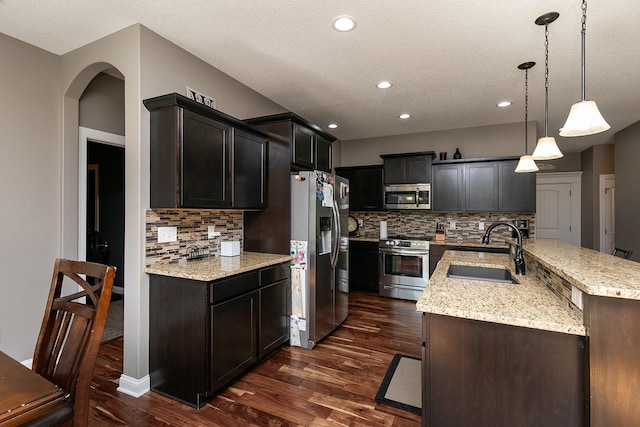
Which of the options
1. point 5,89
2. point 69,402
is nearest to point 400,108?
point 5,89

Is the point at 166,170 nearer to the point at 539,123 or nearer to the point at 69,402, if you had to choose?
the point at 69,402

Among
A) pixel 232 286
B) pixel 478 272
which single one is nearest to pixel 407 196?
pixel 478 272

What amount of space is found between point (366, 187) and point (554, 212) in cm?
426

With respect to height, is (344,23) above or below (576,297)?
above

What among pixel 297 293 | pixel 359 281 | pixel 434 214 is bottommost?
pixel 359 281

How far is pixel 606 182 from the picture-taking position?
19.4 ft

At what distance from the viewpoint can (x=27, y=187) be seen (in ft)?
8.50

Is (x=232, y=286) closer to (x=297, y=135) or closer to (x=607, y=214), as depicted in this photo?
(x=297, y=135)

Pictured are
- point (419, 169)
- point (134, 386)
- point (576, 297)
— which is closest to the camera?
point (576, 297)

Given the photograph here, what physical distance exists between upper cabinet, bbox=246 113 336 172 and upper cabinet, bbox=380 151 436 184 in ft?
6.48

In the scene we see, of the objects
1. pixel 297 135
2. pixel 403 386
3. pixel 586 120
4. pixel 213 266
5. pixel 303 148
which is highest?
pixel 297 135

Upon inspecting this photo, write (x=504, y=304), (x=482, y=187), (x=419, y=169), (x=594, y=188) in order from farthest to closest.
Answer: (x=594, y=188) < (x=419, y=169) < (x=482, y=187) < (x=504, y=304)

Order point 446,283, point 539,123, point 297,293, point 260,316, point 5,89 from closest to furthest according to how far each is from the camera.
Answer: point 446,283
point 5,89
point 260,316
point 297,293
point 539,123

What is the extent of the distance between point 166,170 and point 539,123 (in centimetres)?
515
